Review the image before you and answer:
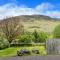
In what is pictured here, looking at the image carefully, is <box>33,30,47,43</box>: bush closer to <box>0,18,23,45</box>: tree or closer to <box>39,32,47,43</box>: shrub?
<box>39,32,47,43</box>: shrub

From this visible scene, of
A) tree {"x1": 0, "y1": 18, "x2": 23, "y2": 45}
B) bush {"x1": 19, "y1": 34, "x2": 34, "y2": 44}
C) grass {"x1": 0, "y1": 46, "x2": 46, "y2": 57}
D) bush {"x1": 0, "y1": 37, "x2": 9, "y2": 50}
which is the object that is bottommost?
grass {"x1": 0, "y1": 46, "x2": 46, "y2": 57}

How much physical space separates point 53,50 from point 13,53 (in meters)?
1.44

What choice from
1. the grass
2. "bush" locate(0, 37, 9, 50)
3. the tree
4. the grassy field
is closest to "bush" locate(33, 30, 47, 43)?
the grassy field

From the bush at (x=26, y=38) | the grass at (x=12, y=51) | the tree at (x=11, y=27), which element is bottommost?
the grass at (x=12, y=51)

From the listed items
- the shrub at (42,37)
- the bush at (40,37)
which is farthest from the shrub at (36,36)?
the shrub at (42,37)

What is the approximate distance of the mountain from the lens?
1193 centimetres

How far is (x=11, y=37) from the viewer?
39.2 feet

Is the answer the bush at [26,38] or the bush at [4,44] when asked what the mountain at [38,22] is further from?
the bush at [4,44]

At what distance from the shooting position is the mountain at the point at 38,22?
11930 mm

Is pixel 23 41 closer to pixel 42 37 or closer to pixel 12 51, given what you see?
pixel 12 51

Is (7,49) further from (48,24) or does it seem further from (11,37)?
(48,24)

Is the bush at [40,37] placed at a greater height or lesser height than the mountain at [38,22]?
lesser

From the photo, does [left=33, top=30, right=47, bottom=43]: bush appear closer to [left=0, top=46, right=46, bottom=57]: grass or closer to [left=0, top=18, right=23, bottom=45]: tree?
[left=0, top=46, right=46, bottom=57]: grass

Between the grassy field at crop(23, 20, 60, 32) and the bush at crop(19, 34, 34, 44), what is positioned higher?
the grassy field at crop(23, 20, 60, 32)
